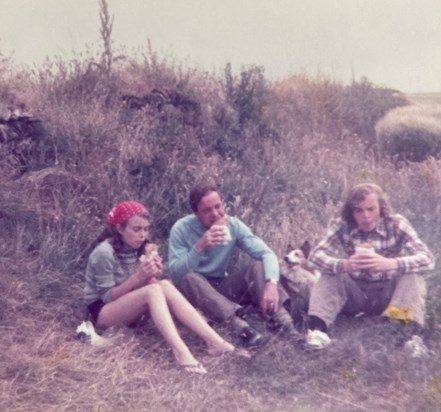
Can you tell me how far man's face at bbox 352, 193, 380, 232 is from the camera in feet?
17.3

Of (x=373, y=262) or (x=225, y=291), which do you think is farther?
(x=225, y=291)

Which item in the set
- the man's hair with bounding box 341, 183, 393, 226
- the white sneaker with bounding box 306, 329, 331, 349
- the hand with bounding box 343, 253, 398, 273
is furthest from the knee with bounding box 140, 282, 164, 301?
the man's hair with bounding box 341, 183, 393, 226

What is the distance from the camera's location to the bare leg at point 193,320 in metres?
4.94

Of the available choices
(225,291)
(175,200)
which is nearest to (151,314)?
(225,291)

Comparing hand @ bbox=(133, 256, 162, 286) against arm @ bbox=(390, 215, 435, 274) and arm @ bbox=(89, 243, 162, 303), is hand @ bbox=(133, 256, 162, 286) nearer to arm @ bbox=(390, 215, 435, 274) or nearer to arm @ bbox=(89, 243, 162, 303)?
arm @ bbox=(89, 243, 162, 303)

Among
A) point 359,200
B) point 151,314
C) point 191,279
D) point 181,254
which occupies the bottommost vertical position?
point 151,314

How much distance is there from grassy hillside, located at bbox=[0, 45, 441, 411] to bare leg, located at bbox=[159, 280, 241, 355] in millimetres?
111

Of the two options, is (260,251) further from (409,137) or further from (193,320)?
(409,137)

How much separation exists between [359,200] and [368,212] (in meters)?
0.10

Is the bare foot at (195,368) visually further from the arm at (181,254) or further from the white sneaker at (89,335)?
the arm at (181,254)

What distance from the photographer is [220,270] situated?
5.77 metres

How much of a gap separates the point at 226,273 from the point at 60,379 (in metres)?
1.72

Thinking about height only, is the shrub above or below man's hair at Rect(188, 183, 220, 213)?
below

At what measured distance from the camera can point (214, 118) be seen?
9.56 m
